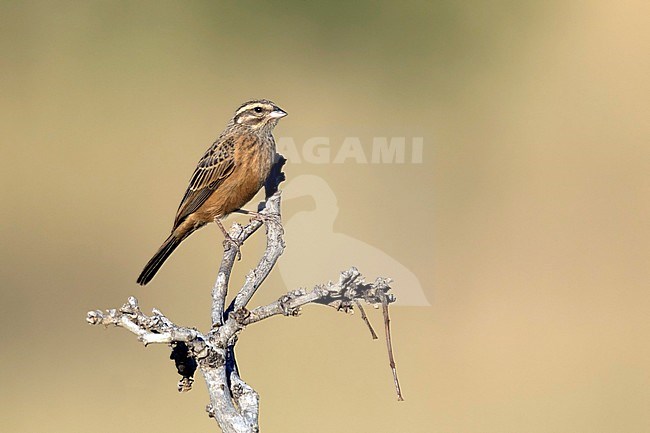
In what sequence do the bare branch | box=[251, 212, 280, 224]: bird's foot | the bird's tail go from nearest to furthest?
the bare branch < box=[251, 212, 280, 224]: bird's foot < the bird's tail

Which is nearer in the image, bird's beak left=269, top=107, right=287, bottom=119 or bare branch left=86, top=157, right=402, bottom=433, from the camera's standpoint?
bare branch left=86, top=157, right=402, bottom=433

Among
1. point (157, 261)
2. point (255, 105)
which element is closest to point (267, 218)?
point (157, 261)

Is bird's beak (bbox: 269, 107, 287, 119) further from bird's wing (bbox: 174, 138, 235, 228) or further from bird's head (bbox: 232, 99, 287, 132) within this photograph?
bird's wing (bbox: 174, 138, 235, 228)

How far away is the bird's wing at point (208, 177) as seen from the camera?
405 centimetres

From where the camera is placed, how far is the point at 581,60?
9484mm

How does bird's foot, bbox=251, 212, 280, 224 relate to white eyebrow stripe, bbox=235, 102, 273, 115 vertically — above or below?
below

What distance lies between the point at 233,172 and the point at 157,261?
55 cm

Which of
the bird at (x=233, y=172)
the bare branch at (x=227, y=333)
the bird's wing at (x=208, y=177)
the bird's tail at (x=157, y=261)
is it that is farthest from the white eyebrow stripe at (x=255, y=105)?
the bare branch at (x=227, y=333)

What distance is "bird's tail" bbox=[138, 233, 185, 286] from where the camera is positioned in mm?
3689

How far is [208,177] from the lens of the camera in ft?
13.4

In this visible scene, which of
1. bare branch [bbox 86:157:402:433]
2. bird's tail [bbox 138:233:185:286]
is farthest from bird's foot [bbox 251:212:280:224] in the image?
bird's tail [bbox 138:233:185:286]

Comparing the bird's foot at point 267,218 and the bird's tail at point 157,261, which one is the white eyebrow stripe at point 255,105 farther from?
the bird's foot at point 267,218

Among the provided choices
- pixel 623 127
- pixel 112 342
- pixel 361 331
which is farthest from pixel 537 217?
pixel 112 342

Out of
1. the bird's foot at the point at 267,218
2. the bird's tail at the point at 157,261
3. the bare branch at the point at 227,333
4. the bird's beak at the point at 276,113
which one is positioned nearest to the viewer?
the bare branch at the point at 227,333
